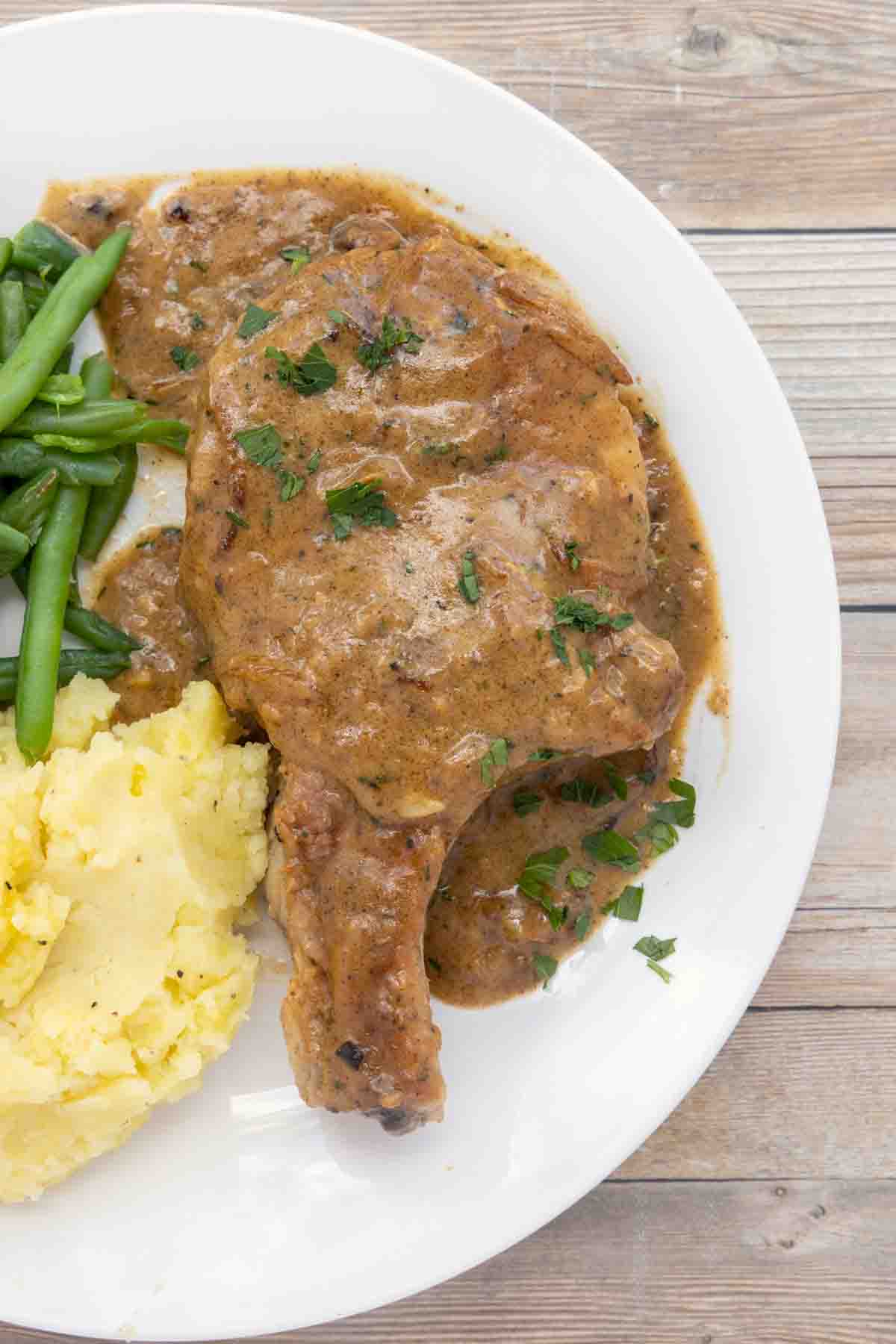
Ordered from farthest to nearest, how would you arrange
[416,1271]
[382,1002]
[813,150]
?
[813,150] < [416,1271] < [382,1002]

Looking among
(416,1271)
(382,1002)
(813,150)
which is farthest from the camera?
(813,150)

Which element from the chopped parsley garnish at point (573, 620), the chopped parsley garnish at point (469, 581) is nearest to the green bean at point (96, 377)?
the chopped parsley garnish at point (469, 581)

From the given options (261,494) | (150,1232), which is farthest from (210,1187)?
(261,494)

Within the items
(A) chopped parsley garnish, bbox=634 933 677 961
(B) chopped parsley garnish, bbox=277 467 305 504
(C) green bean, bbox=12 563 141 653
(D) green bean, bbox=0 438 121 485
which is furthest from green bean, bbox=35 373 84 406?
(A) chopped parsley garnish, bbox=634 933 677 961

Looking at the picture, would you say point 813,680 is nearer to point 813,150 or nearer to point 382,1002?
point 382,1002

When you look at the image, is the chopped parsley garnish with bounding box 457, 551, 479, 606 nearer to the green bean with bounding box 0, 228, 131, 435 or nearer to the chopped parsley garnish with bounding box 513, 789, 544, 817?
the chopped parsley garnish with bounding box 513, 789, 544, 817

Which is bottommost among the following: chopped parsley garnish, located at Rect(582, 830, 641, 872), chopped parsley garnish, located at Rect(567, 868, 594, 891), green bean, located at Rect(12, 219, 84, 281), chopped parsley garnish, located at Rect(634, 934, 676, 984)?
chopped parsley garnish, located at Rect(634, 934, 676, 984)

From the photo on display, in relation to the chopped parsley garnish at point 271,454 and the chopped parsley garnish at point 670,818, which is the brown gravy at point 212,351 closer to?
the chopped parsley garnish at point 670,818
